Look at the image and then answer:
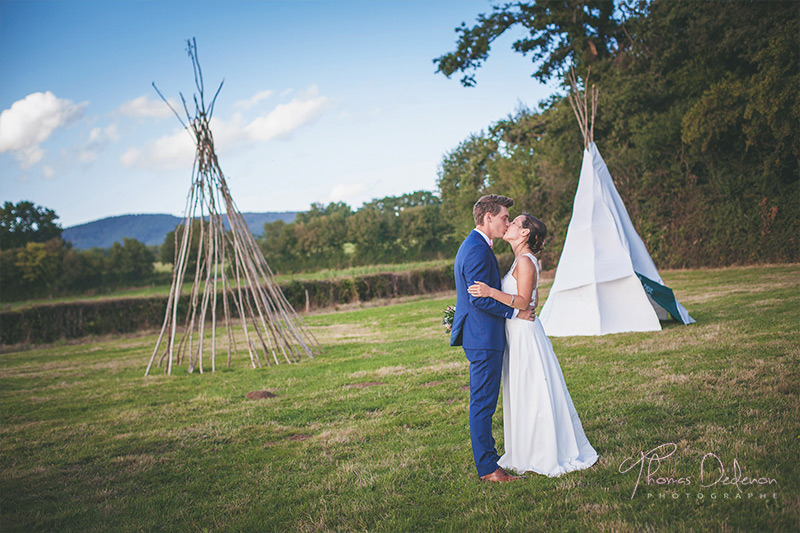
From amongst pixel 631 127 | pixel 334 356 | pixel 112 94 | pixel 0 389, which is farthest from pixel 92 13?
pixel 631 127

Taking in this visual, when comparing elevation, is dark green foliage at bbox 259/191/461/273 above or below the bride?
above

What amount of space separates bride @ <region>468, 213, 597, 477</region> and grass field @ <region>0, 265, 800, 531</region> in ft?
0.50

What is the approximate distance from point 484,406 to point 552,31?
68.7 feet

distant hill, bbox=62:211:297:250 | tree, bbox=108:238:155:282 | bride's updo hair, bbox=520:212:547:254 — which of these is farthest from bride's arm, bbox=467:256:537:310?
distant hill, bbox=62:211:297:250

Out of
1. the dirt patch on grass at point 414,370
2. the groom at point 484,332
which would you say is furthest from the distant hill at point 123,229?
the groom at point 484,332

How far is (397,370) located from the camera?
718cm

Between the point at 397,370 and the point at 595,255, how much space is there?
389 cm

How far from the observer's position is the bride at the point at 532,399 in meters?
3.26

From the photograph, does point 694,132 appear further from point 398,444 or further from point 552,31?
point 398,444

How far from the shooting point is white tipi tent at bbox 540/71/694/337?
8.16 meters

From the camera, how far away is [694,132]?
1608 centimetres

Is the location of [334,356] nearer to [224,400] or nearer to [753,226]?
[224,400]

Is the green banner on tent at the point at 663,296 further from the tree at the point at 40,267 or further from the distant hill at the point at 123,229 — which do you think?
the distant hill at the point at 123,229

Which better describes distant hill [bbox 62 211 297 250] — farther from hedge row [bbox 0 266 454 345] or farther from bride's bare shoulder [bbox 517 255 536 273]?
bride's bare shoulder [bbox 517 255 536 273]
